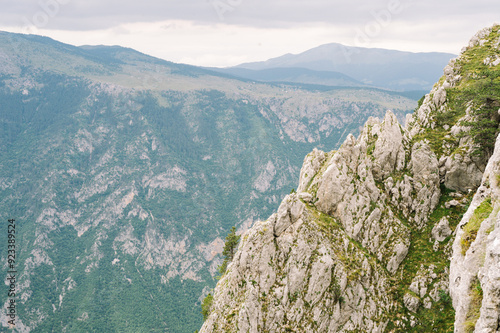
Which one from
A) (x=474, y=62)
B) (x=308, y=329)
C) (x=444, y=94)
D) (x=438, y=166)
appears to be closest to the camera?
(x=308, y=329)

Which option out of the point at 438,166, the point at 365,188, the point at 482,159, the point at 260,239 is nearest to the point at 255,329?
the point at 260,239

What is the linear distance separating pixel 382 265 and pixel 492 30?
71.5 metres

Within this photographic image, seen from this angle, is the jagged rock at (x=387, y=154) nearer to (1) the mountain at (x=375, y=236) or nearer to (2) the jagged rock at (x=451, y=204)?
(1) the mountain at (x=375, y=236)

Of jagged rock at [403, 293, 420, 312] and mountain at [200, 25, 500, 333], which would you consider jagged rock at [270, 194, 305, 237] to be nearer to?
mountain at [200, 25, 500, 333]

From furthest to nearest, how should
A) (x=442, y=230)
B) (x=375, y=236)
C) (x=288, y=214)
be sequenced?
(x=288, y=214), (x=375, y=236), (x=442, y=230)

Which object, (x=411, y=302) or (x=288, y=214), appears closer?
(x=411, y=302)

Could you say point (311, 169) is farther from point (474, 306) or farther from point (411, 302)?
point (474, 306)

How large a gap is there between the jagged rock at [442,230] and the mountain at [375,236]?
158mm

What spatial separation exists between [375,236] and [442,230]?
10.5 metres

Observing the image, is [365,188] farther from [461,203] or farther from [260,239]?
[260,239]

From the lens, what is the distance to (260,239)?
202 ft

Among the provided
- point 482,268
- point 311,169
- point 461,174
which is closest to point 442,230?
point 461,174

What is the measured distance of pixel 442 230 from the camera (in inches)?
2194

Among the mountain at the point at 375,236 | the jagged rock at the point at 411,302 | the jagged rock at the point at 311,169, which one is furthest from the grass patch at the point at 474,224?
the jagged rock at the point at 311,169
